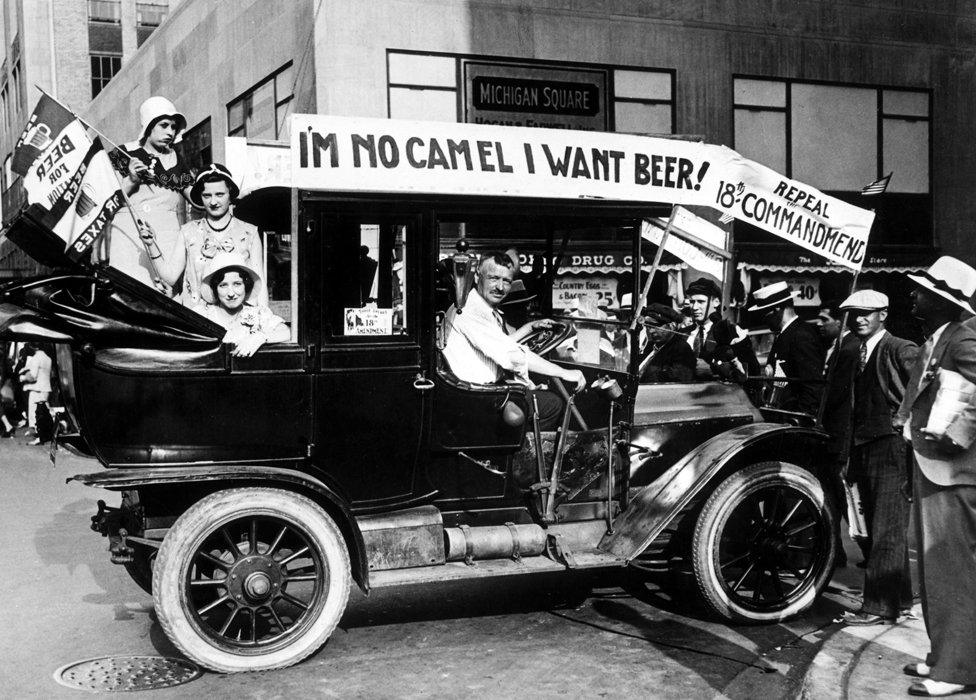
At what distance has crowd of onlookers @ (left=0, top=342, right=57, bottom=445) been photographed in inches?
626

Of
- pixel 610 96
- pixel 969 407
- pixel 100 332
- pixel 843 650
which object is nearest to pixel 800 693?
pixel 843 650

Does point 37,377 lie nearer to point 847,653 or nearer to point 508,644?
point 508,644

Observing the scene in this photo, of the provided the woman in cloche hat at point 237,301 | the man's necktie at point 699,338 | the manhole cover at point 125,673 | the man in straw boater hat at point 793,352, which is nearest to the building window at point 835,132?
the man in straw boater hat at point 793,352

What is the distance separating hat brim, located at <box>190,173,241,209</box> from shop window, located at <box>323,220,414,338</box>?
0.67m

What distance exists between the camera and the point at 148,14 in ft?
152

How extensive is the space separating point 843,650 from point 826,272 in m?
13.9

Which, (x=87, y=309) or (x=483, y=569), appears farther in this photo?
(x=483, y=569)

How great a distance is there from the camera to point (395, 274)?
5.11 m

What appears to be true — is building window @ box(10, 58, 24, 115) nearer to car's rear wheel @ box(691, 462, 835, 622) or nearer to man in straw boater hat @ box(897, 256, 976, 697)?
car's rear wheel @ box(691, 462, 835, 622)

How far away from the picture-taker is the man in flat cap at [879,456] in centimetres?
557

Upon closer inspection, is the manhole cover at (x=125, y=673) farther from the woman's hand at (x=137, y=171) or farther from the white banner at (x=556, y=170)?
the woman's hand at (x=137, y=171)

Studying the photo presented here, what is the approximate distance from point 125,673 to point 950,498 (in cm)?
390

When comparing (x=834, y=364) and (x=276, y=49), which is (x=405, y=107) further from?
(x=834, y=364)

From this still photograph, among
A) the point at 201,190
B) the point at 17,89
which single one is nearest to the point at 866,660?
the point at 201,190
